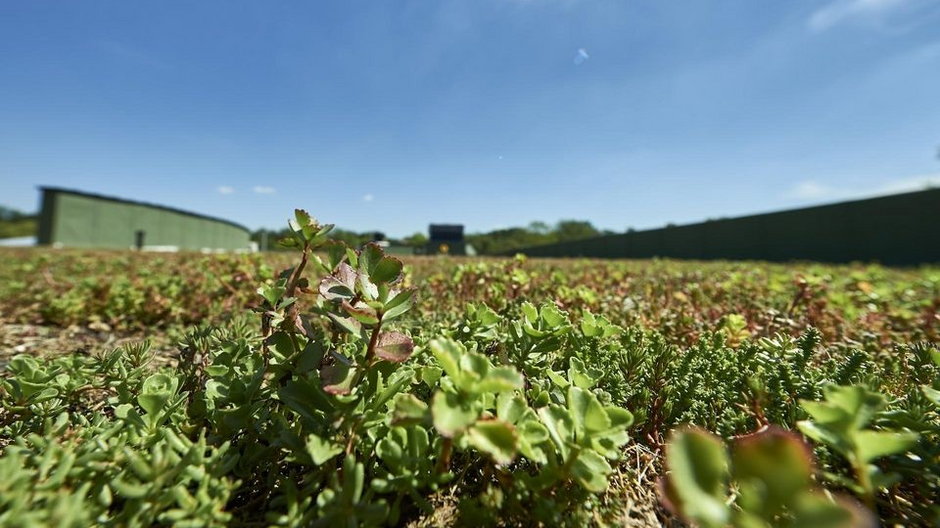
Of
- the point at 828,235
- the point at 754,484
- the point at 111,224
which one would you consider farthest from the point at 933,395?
the point at 111,224

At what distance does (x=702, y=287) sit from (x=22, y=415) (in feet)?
14.4

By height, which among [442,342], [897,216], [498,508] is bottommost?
[498,508]

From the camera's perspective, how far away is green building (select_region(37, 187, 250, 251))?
28.8 m

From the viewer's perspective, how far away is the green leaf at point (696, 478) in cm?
53

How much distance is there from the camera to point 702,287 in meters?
3.85

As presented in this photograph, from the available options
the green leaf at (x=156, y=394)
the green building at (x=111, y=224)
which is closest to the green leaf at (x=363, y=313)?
the green leaf at (x=156, y=394)

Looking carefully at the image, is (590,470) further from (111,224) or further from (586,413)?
(111,224)

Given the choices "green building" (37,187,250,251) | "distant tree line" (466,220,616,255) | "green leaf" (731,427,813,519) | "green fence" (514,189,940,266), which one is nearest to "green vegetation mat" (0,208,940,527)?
"green leaf" (731,427,813,519)

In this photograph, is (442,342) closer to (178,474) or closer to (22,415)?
(178,474)

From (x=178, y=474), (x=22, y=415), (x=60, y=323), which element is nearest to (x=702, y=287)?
(x=178, y=474)

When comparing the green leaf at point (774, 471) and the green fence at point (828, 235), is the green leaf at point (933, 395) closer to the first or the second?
the green leaf at point (774, 471)

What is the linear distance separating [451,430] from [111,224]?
140 ft

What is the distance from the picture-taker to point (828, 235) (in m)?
17.0

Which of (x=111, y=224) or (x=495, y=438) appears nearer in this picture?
(x=495, y=438)
